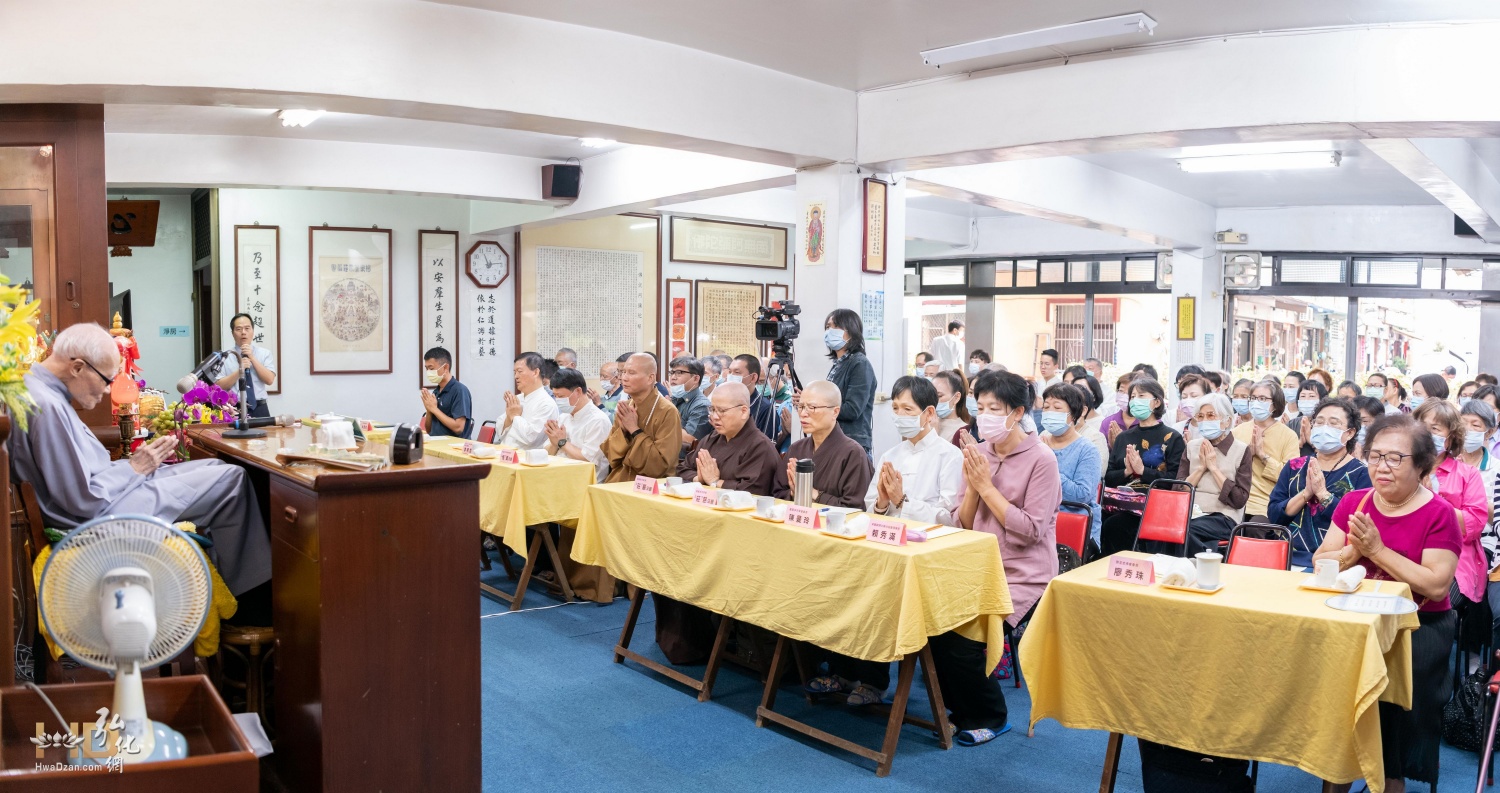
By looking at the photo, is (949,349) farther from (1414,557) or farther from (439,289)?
(1414,557)

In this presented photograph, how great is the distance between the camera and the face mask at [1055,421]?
15.6 feet

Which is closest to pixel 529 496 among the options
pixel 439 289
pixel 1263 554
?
pixel 1263 554

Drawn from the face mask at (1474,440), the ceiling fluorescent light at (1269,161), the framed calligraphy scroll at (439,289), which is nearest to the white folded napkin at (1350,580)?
the face mask at (1474,440)

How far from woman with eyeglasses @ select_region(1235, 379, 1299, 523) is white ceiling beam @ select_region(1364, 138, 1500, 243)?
4.84ft

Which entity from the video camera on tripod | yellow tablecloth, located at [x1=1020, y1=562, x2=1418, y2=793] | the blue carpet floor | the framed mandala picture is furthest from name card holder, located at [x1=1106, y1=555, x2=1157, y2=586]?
the framed mandala picture

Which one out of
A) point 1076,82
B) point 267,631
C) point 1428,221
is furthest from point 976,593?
point 1428,221

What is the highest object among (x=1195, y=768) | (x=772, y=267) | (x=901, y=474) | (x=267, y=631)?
(x=772, y=267)

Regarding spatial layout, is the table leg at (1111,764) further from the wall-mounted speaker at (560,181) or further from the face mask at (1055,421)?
the wall-mounted speaker at (560,181)

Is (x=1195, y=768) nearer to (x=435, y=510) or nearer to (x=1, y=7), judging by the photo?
(x=435, y=510)

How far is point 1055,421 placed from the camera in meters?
4.77

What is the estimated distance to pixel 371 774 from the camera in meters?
2.38

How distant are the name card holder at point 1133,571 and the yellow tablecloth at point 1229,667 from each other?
36 mm

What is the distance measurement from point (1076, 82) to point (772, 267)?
597 centimetres

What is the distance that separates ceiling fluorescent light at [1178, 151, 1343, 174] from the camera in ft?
24.1
